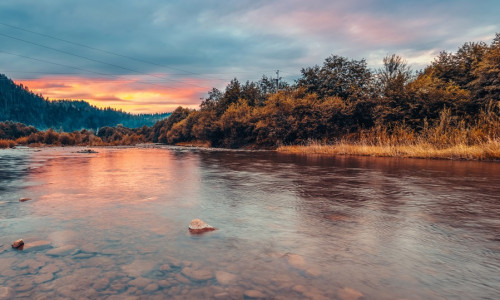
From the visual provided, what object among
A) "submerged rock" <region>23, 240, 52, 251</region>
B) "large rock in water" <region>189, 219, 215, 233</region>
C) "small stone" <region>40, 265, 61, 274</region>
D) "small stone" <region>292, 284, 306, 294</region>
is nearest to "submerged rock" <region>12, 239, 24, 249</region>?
"submerged rock" <region>23, 240, 52, 251</region>

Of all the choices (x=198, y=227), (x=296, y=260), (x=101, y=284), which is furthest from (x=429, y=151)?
(x=101, y=284)

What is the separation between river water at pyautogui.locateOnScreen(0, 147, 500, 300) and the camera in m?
2.65

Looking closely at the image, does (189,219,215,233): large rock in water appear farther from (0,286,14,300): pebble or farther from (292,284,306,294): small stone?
(0,286,14,300): pebble

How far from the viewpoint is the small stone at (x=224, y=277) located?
2.77 metres

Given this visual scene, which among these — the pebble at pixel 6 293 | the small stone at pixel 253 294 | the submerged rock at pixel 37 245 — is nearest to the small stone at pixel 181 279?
the small stone at pixel 253 294

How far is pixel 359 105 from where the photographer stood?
30.4 m

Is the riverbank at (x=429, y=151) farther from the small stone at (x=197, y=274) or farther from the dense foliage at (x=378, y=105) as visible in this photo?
the small stone at (x=197, y=274)

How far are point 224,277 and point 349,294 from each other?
108 centimetres

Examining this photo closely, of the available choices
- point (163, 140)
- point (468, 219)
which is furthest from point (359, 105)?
point (163, 140)

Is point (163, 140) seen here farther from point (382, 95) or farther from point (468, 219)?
point (468, 219)

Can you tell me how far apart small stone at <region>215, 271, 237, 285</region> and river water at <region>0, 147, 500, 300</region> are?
29 millimetres

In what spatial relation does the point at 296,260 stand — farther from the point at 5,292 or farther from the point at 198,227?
the point at 5,292

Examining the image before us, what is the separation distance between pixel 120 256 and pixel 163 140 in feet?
290

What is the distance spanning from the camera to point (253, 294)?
8.32 ft
